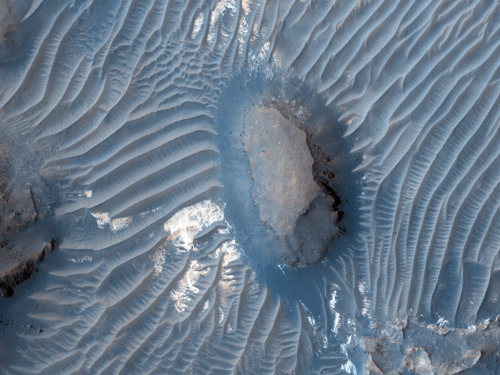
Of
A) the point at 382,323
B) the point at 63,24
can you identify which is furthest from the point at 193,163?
the point at 382,323

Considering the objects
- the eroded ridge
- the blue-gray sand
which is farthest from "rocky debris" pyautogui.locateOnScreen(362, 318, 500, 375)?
the eroded ridge

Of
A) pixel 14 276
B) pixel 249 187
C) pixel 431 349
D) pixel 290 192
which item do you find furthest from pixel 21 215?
pixel 431 349

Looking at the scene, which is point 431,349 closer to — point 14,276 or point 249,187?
point 249,187

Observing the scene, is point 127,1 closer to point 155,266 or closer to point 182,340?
point 155,266

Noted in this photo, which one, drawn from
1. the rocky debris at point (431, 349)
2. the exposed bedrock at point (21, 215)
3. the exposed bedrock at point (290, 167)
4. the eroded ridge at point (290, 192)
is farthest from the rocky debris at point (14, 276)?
the rocky debris at point (431, 349)

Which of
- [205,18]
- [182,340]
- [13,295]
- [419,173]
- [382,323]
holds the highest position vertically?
[205,18]

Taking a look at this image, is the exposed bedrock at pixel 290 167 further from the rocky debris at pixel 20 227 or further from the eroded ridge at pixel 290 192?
the rocky debris at pixel 20 227

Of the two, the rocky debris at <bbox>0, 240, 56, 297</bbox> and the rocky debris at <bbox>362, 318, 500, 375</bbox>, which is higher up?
the rocky debris at <bbox>362, 318, 500, 375</bbox>

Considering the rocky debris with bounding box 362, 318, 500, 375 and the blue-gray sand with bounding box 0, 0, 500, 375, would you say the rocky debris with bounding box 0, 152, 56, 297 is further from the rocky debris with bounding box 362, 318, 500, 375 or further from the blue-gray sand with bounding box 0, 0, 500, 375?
the rocky debris with bounding box 362, 318, 500, 375
